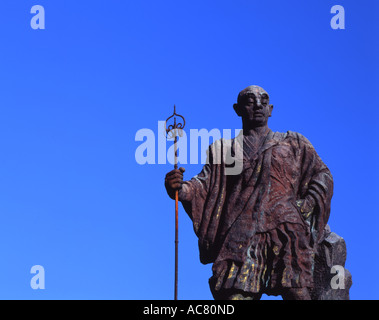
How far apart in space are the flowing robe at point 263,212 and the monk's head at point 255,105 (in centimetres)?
29

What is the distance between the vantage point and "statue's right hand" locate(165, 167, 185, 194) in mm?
18562

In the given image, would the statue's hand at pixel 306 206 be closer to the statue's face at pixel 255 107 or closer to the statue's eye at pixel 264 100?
the statue's face at pixel 255 107

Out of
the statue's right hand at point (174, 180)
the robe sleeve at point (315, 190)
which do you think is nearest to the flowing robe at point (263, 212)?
the robe sleeve at point (315, 190)

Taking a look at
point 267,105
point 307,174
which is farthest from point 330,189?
point 267,105

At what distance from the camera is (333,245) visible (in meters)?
19.3

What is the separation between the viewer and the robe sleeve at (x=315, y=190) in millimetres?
18719

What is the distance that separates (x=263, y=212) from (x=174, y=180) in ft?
4.57

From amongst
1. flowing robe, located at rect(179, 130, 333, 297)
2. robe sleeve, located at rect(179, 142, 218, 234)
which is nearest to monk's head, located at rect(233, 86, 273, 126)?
flowing robe, located at rect(179, 130, 333, 297)

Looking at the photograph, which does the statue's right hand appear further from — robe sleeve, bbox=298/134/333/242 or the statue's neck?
robe sleeve, bbox=298/134/333/242
